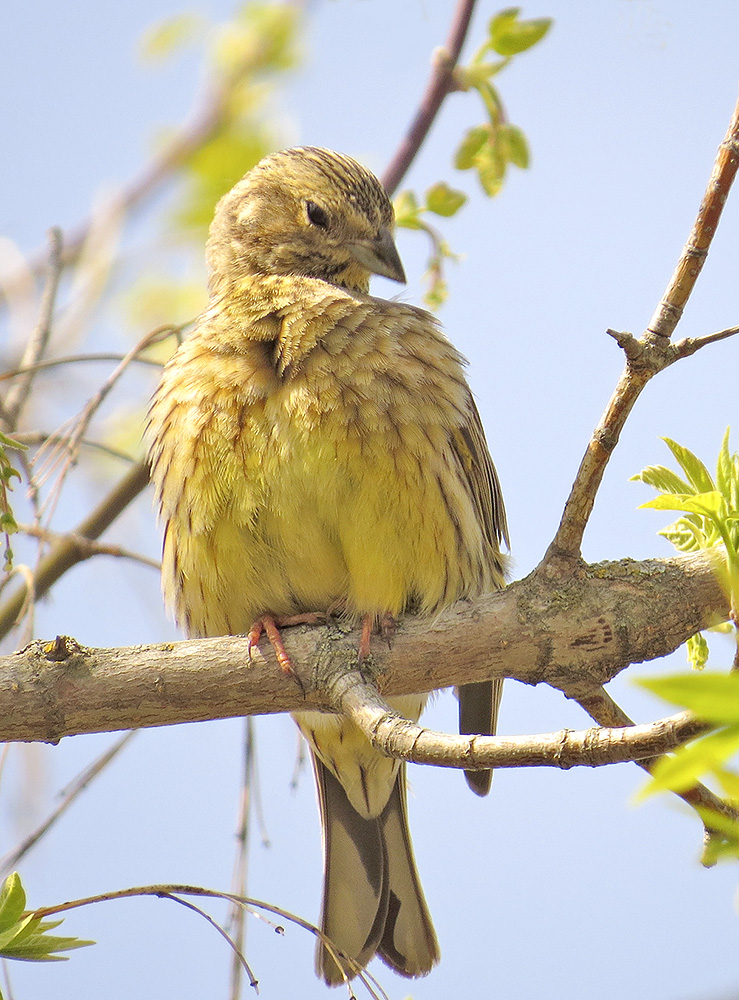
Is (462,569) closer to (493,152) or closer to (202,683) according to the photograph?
(202,683)

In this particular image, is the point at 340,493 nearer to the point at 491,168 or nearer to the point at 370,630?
the point at 370,630

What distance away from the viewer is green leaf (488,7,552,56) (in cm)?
324

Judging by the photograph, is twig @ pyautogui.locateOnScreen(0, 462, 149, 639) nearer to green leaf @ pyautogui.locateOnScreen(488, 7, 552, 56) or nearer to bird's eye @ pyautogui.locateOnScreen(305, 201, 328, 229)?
bird's eye @ pyautogui.locateOnScreen(305, 201, 328, 229)

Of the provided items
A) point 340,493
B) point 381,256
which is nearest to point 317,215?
point 381,256

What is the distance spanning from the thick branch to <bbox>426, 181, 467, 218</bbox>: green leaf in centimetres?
143

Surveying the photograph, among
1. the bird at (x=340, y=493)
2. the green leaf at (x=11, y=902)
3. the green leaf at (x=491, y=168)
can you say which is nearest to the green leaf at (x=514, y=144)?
the green leaf at (x=491, y=168)

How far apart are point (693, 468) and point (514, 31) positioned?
5.83ft

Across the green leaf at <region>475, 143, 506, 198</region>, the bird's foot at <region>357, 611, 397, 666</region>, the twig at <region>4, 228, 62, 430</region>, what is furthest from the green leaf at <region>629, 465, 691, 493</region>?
the twig at <region>4, 228, 62, 430</region>

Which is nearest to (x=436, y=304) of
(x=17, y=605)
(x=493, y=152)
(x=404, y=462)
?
(x=493, y=152)

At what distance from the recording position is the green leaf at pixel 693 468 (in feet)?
6.81

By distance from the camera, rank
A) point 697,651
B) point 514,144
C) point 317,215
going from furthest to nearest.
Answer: point 317,215 → point 514,144 → point 697,651

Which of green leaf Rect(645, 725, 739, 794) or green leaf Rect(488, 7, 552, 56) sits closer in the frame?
green leaf Rect(645, 725, 739, 794)

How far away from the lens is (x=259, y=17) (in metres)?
4.12

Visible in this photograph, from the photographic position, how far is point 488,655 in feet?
8.60
